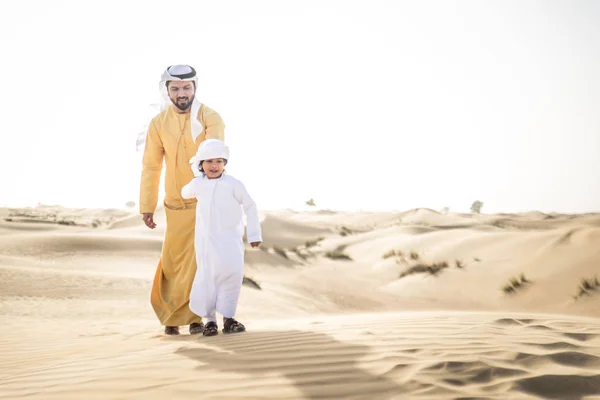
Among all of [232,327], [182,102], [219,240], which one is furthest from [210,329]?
[182,102]

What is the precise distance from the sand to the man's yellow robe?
14.3 inches

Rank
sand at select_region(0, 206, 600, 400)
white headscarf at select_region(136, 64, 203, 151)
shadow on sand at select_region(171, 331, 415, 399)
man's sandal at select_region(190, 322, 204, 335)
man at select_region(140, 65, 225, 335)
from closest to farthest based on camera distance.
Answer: shadow on sand at select_region(171, 331, 415, 399)
sand at select_region(0, 206, 600, 400)
man's sandal at select_region(190, 322, 204, 335)
man at select_region(140, 65, 225, 335)
white headscarf at select_region(136, 64, 203, 151)

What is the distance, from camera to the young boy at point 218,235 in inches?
185

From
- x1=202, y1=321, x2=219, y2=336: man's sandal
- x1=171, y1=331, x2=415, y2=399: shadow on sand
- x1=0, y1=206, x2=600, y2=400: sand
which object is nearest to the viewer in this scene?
x1=171, y1=331, x2=415, y2=399: shadow on sand

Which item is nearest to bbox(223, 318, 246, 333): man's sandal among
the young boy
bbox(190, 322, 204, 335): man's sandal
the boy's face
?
the young boy

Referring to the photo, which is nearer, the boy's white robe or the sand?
the sand

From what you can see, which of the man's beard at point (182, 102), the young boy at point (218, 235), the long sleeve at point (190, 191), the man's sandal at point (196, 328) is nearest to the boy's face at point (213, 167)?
the young boy at point (218, 235)

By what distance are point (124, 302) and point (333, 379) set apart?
5.59 metres

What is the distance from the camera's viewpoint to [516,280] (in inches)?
416

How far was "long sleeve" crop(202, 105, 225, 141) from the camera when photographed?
17.5 feet

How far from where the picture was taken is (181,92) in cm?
532

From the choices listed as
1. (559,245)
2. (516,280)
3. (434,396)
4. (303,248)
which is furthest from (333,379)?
(303,248)

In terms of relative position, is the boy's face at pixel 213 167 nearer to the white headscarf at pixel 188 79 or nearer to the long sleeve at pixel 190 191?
the long sleeve at pixel 190 191

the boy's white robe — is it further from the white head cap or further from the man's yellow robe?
the man's yellow robe
